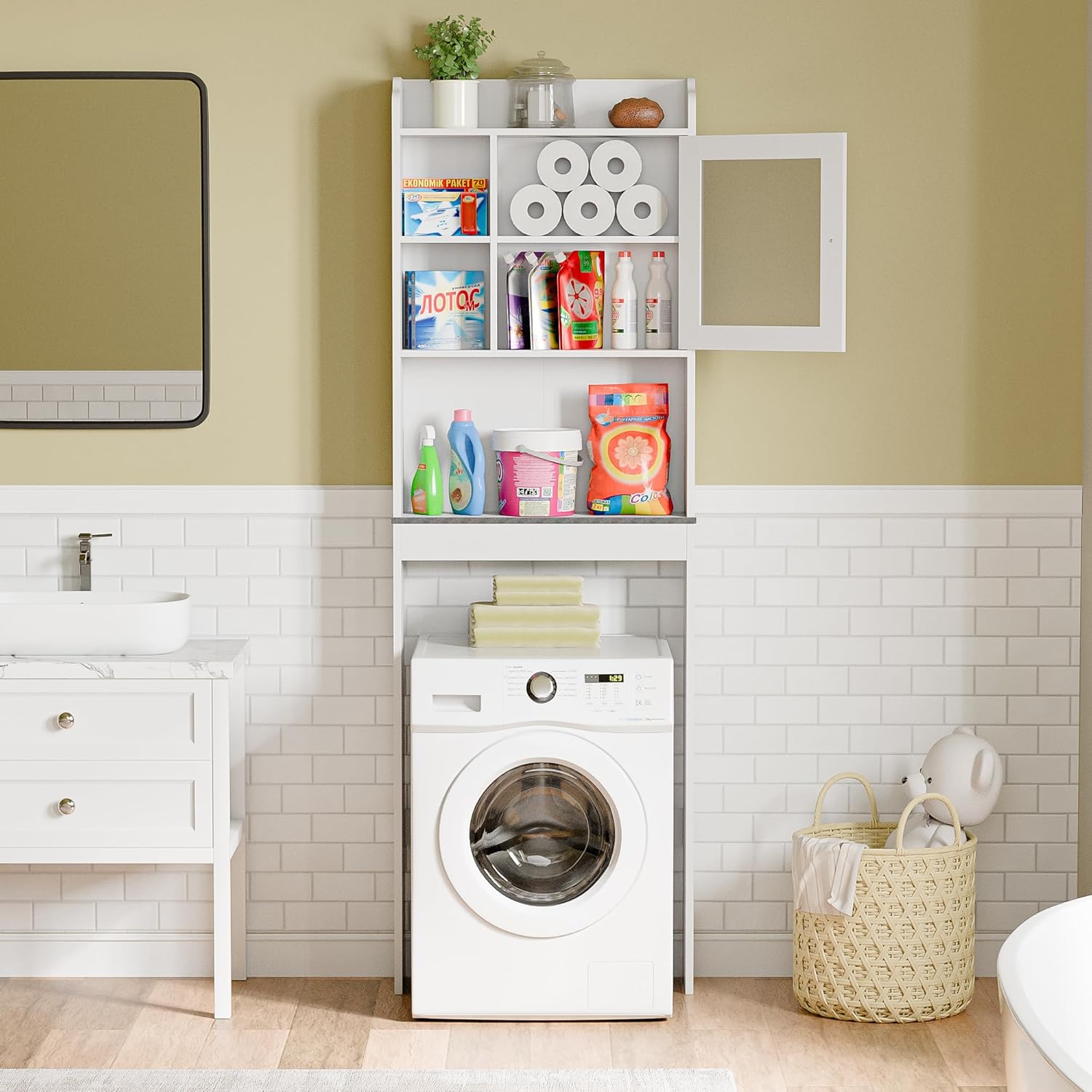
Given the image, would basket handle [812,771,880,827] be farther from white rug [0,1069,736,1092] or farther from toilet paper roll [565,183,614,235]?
toilet paper roll [565,183,614,235]

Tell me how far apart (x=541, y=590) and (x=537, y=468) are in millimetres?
298

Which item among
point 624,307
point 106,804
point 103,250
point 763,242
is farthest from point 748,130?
point 106,804

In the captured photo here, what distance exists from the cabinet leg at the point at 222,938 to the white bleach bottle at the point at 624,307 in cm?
156

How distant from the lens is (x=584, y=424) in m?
3.29

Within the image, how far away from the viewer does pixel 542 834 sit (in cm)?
302

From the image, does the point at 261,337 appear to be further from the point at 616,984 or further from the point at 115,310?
the point at 616,984

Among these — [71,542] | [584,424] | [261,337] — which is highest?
[261,337]

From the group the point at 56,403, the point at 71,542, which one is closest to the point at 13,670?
the point at 71,542

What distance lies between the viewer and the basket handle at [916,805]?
116 inches

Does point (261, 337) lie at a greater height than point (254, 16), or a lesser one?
lesser

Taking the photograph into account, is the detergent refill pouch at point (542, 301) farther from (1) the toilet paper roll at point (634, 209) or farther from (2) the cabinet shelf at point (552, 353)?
(1) the toilet paper roll at point (634, 209)

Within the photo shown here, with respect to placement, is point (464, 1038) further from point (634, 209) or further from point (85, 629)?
point (634, 209)

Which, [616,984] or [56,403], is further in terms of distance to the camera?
[56,403]

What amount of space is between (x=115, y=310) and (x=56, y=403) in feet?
0.92
